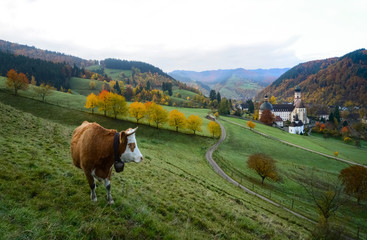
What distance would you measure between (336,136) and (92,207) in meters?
131

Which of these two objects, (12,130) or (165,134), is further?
(165,134)

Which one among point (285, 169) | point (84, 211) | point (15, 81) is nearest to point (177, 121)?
point (285, 169)

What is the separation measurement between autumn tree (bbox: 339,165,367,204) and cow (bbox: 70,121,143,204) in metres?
40.4

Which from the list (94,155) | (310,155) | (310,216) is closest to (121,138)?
(94,155)

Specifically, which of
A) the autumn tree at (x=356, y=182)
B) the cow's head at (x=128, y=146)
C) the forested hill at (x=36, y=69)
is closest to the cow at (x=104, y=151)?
the cow's head at (x=128, y=146)

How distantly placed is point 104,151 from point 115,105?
5160 cm

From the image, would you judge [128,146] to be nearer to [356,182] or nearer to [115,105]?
[356,182]

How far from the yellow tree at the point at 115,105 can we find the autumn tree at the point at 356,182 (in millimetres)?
55343

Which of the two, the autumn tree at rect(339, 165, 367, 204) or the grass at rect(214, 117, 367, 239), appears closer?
the grass at rect(214, 117, 367, 239)

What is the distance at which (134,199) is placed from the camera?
953cm

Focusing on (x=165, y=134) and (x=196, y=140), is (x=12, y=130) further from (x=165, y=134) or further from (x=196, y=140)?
(x=196, y=140)

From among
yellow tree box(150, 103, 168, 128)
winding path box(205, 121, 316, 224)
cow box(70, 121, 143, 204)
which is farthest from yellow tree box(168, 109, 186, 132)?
cow box(70, 121, 143, 204)

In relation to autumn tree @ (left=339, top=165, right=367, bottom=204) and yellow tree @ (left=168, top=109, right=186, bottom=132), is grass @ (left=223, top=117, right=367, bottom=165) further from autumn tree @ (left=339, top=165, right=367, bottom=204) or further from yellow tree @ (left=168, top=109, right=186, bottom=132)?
yellow tree @ (left=168, top=109, right=186, bottom=132)

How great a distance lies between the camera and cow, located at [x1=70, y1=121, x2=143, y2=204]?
21.8 feet
